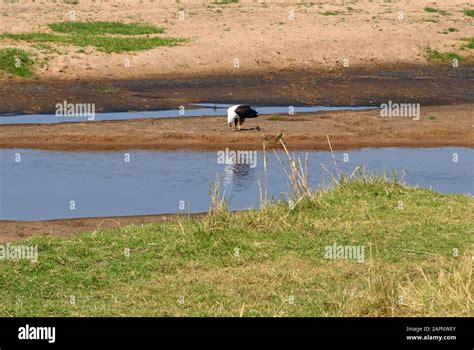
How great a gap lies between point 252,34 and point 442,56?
19.9 ft

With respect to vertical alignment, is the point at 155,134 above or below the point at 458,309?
below

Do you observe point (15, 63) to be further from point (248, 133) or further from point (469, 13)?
point (469, 13)

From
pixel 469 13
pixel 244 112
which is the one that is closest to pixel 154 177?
pixel 244 112

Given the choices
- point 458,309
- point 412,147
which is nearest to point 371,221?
point 458,309

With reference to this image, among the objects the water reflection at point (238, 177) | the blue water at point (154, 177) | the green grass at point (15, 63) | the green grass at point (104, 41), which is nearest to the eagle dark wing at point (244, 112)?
the blue water at point (154, 177)

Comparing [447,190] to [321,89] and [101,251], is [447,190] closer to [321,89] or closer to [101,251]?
[101,251]

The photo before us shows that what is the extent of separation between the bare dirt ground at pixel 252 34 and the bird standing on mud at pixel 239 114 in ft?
24.6

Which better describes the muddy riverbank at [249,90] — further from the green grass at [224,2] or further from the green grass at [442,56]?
the green grass at [224,2]

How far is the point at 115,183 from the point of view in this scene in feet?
66.8

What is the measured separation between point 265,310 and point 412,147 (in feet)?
47.6

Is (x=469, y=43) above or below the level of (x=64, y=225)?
below

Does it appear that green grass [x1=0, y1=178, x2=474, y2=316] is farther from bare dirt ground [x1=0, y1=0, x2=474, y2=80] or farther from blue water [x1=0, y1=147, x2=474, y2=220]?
bare dirt ground [x1=0, y1=0, x2=474, y2=80]

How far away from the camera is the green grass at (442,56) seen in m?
36.5

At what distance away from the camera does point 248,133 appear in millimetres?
24766
